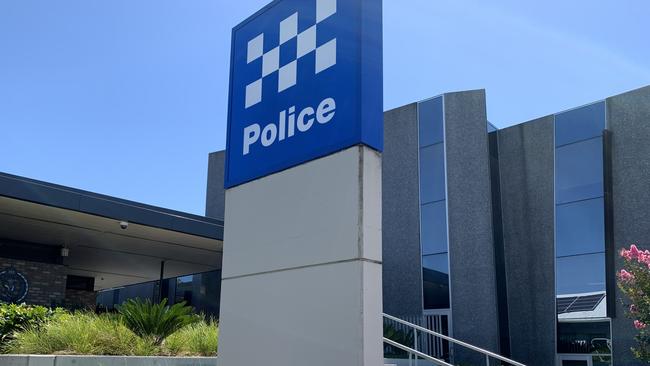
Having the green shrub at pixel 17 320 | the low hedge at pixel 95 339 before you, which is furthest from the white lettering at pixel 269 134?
the green shrub at pixel 17 320

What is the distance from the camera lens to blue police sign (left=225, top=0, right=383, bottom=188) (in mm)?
4062

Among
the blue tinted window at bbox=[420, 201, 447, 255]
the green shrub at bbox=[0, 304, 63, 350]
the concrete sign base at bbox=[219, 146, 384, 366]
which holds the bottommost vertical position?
the green shrub at bbox=[0, 304, 63, 350]

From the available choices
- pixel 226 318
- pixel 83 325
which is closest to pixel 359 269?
pixel 226 318

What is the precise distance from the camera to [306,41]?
14.7 ft

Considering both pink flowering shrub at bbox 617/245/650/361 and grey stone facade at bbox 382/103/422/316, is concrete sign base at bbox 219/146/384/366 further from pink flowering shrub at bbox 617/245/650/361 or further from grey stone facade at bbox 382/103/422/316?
grey stone facade at bbox 382/103/422/316

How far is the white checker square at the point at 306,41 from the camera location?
14.4ft

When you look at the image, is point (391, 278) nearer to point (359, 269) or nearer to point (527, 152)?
point (527, 152)

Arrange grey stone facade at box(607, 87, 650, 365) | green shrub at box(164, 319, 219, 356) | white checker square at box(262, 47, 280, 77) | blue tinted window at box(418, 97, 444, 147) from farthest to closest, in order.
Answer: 1. blue tinted window at box(418, 97, 444, 147)
2. grey stone facade at box(607, 87, 650, 365)
3. green shrub at box(164, 319, 219, 356)
4. white checker square at box(262, 47, 280, 77)

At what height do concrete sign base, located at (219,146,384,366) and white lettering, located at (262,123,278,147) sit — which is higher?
white lettering, located at (262,123,278,147)

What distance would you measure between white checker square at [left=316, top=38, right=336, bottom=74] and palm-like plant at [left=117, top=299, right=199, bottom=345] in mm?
5727

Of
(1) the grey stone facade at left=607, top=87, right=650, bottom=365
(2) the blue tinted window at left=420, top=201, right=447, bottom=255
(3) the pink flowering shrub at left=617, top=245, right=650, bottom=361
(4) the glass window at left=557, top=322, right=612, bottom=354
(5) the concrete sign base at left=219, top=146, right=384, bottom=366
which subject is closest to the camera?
(5) the concrete sign base at left=219, top=146, right=384, bottom=366

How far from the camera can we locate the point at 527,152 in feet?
65.3

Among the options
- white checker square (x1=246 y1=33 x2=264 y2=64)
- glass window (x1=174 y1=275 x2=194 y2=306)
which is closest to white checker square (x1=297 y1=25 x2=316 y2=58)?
white checker square (x1=246 y1=33 x2=264 y2=64)

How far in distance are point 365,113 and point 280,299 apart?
1.38 meters
